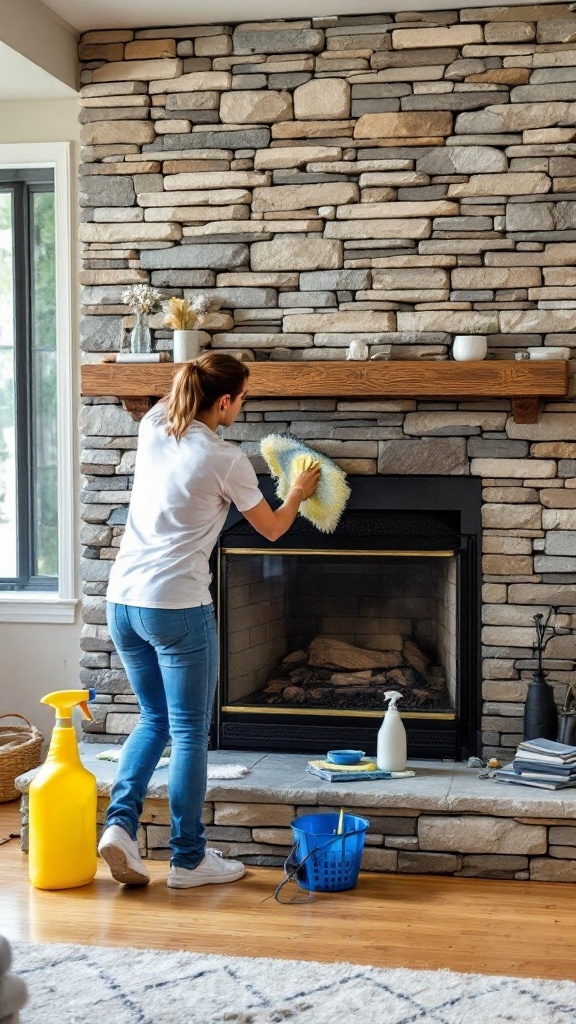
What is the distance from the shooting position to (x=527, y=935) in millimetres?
2799

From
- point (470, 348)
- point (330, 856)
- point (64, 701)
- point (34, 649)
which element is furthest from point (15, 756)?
point (470, 348)

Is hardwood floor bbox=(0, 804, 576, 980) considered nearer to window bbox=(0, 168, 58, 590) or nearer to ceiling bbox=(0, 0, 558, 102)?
window bbox=(0, 168, 58, 590)

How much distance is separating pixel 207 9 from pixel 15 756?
258 cm

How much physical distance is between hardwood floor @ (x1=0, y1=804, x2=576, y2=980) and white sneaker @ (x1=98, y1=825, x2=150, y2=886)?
0.04m

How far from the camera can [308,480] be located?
11.6 feet

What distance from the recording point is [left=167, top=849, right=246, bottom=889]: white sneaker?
312 centimetres

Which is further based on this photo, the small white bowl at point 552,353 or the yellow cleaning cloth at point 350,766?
the small white bowl at point 552,353

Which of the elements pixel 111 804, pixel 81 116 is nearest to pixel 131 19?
pixel 81 116

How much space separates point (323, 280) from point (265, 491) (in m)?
0.73

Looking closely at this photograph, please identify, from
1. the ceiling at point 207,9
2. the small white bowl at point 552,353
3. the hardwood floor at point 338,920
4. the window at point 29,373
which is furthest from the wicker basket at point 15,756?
Answer: the ceiling at point 207,9

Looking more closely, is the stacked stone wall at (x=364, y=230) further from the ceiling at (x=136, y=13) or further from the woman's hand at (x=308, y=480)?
the woman's hand at (x=308, y=480)

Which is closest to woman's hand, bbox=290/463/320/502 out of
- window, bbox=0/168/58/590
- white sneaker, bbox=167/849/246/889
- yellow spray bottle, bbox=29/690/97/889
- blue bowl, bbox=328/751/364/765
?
blue bowl, bbox=328/751/364/765

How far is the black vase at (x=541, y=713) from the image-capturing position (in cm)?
361

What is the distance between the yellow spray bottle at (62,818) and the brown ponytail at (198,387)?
85cm
